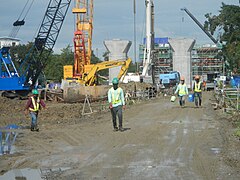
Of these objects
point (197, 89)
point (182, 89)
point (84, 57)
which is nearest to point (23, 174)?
point (182, 89)

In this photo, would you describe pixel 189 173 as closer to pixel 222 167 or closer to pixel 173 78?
pixel 222 167

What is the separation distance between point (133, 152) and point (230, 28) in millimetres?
60080

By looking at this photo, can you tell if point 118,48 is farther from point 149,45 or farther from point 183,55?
point 149,45

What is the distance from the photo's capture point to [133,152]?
12.5 metres

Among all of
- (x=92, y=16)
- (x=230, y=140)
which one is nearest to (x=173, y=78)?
(x=92, y=16)

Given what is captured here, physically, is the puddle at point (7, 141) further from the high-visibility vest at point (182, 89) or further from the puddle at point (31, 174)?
the high-visibility vest at point (182, 89)

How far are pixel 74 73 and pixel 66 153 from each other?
156ft

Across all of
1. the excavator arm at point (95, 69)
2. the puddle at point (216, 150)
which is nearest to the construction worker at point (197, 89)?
the puddle at point (216, 150)

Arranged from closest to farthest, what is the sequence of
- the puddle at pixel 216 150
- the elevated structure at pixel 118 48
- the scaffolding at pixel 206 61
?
1. the puddle at pixel 216 150
2. the elevated structure at pixel 118 48
3. the scaffolding at pixel 206 61

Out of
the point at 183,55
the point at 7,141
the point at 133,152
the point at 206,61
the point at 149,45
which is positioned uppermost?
the point at 149,45

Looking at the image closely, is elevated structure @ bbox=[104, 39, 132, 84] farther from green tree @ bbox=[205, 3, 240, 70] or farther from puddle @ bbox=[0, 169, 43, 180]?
puddle @ bbox=[0, 169, 43, 180]

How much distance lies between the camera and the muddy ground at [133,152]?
1005cm

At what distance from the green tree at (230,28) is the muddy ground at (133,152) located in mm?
47384

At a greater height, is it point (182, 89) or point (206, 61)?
point (206, 61)
